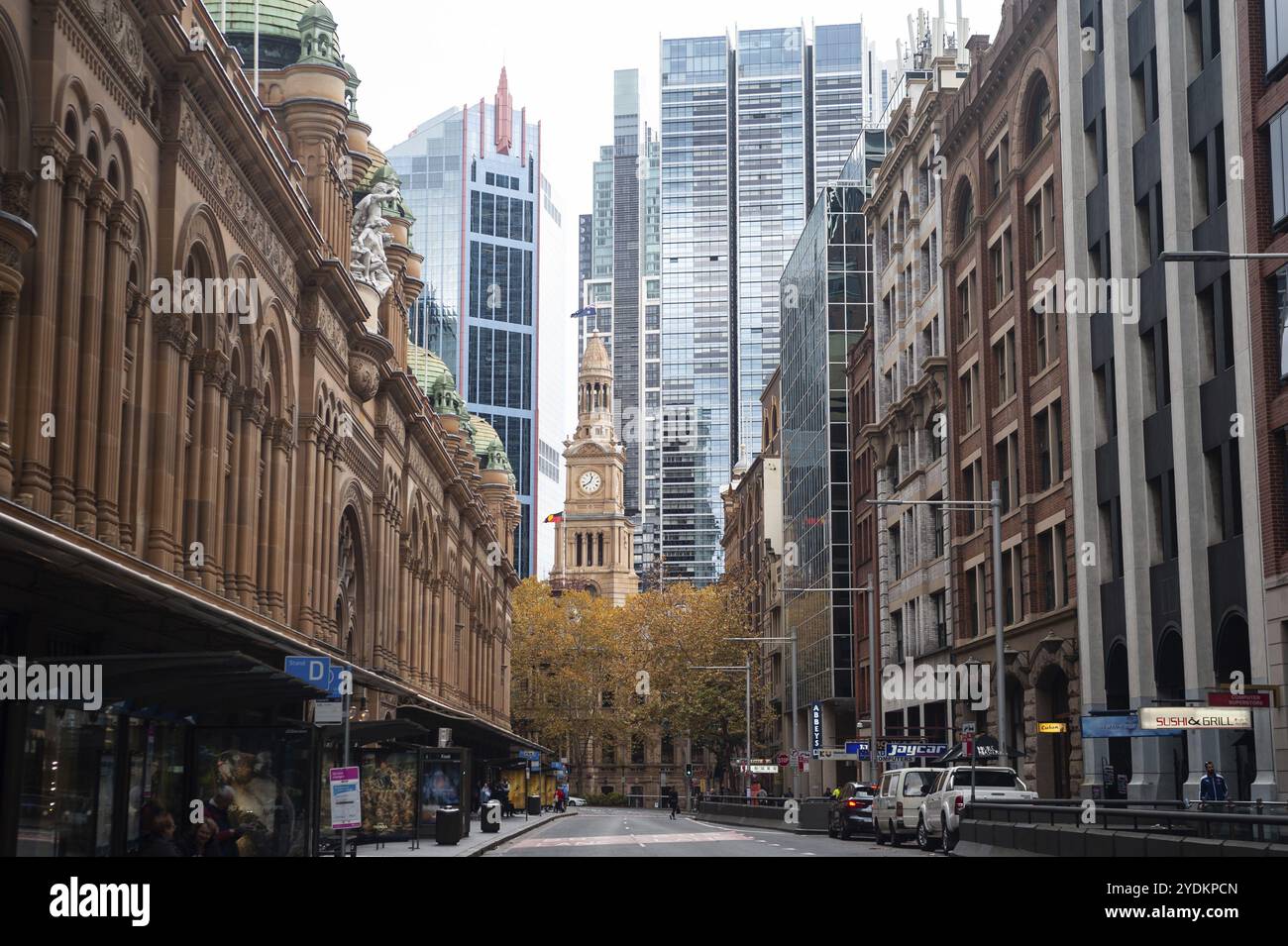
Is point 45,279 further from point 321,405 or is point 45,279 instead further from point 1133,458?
point 1133,458

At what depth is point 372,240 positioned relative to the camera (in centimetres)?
5988

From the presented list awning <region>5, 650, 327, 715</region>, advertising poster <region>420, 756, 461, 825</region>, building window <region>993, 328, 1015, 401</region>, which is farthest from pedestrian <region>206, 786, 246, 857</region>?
building window <region>993, 328, 1015, 401</region>

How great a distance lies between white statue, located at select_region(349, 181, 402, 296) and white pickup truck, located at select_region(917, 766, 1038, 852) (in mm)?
29208

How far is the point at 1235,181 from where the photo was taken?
37656 millimetres

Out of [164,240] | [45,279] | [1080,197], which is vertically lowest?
[45,279]

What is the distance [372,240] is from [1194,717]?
37.5 metres

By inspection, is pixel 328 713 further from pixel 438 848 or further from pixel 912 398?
pixel 912 398

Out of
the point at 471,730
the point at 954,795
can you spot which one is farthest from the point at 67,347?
the point at 471,730

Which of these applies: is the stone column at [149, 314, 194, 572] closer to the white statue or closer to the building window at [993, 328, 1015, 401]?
the white statue

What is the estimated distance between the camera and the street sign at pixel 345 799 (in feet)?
84.4

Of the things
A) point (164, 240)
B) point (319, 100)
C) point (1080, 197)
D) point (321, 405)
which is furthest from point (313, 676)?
point (1080, 197)

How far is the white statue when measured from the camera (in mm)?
59281
